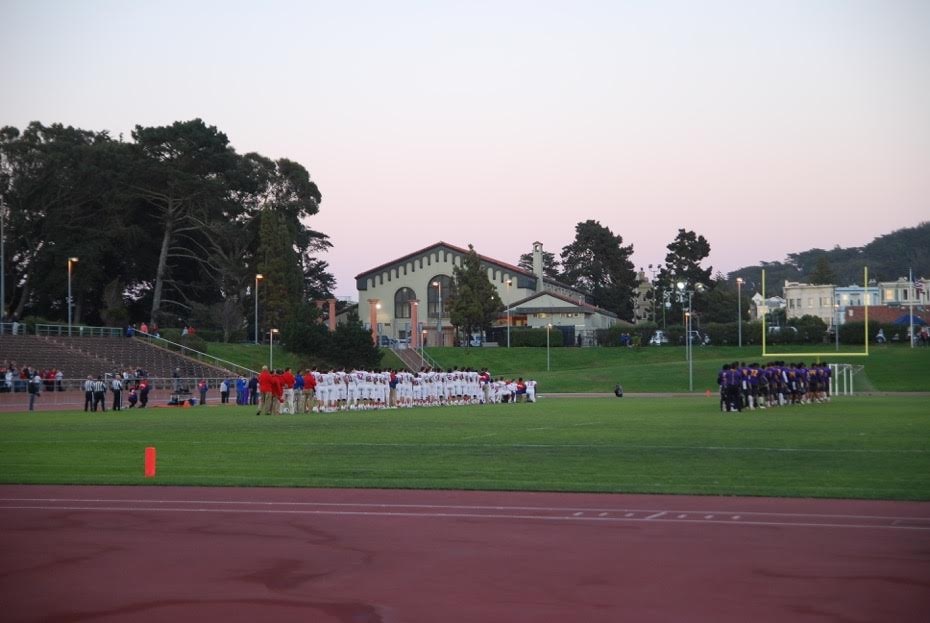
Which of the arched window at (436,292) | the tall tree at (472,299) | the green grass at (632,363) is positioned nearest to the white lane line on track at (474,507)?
the green grass at (632,363)

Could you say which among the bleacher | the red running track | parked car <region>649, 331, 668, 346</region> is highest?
parked car <region>649, 331, 668, 346</region>

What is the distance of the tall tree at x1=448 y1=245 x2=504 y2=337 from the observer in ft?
309

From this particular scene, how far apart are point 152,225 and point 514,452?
67.2 metres

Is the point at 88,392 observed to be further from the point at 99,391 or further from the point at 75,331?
the point at 75,331

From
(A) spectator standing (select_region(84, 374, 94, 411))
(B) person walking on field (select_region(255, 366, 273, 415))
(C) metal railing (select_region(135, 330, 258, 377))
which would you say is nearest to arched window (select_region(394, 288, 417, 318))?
(C) metal railing (select_region(135, 330, 258, 377))

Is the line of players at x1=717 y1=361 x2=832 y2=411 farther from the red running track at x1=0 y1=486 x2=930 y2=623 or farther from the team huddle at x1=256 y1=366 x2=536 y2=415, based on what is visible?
the red running track at x1=0 y1=486 x2=930 y2=623

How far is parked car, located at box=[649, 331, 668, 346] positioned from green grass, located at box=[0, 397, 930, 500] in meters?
54.4

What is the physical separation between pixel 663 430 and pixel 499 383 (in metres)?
25.7

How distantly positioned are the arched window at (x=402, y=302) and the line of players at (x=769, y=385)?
58.7m

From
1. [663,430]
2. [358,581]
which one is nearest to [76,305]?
[663,430]

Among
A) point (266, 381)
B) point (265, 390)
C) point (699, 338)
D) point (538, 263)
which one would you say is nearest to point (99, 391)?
point (265, 390)

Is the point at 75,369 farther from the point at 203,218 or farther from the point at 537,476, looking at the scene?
the point at 537,476

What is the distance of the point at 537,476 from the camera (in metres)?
18.8

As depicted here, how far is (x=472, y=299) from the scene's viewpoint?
94.4m
